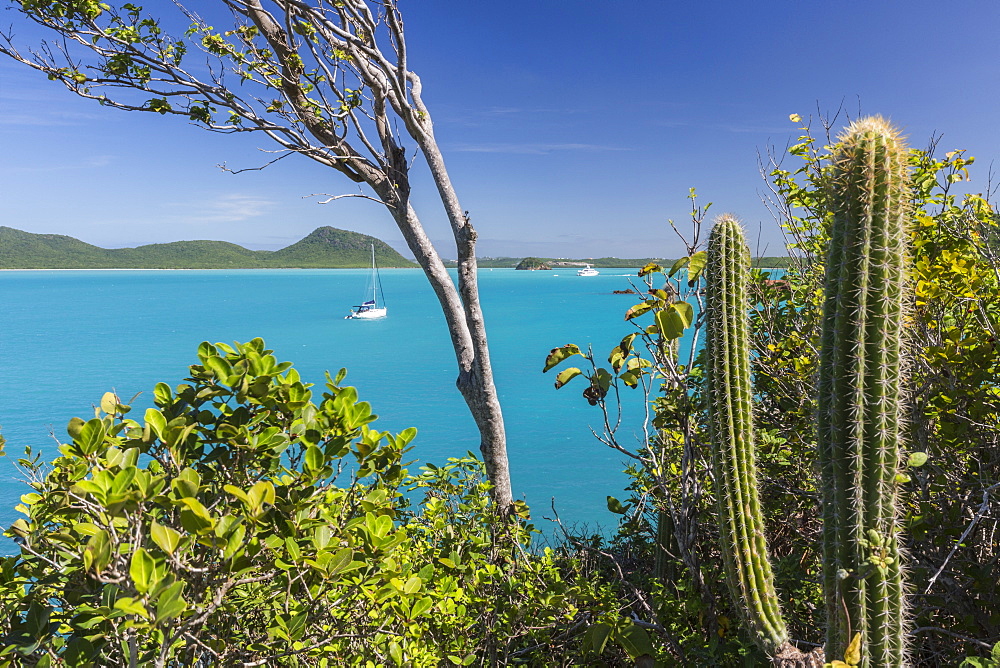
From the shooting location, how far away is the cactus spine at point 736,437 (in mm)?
2309

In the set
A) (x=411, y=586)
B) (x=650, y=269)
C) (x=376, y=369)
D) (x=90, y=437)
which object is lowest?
(x=376, y=369)

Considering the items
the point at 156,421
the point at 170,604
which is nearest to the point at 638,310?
the point at 156,421

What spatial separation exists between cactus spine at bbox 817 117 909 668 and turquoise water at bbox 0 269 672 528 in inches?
66.5

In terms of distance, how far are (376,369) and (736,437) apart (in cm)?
3316

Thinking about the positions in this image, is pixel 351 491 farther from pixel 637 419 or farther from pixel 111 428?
pixel 637 419

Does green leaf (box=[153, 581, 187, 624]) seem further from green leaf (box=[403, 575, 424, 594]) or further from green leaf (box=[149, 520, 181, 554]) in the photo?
green leaf (box=[403, 575, 424, 594])

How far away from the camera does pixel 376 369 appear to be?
34438 mm

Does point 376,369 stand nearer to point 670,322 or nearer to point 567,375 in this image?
point 567,375

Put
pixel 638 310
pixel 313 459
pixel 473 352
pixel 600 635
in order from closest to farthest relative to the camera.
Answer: pixel 313 459 → pixel 600 635 → pixel 638 310 → pixel 473 352

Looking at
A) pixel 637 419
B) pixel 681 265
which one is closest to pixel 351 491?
pixel 681 265

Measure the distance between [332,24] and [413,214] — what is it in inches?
70.5

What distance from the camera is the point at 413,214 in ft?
18.5

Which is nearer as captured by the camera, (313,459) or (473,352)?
(313,459)

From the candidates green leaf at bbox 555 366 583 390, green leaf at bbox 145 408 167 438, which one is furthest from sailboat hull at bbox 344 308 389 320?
green leaf at bbox 145 408 167 438
